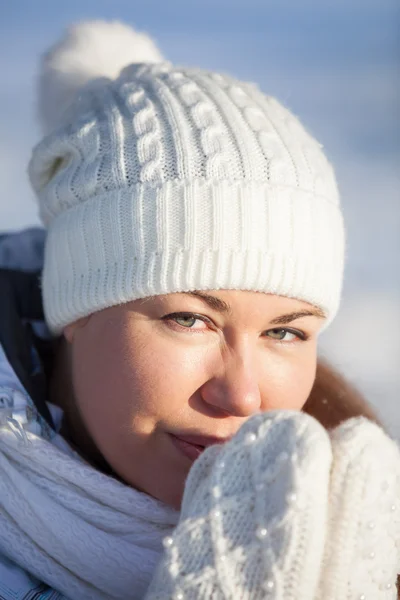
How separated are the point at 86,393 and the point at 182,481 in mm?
250

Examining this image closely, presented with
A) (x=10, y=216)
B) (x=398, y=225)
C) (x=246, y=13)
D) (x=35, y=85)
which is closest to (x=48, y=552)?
(x=35, y=85)

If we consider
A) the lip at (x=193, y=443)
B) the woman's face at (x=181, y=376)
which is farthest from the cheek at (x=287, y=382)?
the lip at (x=193, y=443)

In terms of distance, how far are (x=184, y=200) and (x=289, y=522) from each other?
61 centimetres

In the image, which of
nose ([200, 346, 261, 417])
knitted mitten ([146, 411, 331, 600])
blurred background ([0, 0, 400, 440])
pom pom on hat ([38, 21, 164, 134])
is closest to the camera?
knitted mitten ([146, 411, 331, 600])

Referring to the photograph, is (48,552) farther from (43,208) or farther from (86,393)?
(43,208)

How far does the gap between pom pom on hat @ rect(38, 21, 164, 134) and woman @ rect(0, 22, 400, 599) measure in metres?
0.39

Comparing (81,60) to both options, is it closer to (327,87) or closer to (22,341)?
(22,341)

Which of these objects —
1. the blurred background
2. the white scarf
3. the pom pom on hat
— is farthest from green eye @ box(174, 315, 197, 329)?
the blurred background

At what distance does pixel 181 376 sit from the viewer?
1235 mm

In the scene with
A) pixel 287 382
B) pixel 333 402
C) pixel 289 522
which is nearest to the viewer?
pixel 289 522

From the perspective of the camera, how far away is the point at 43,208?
1.60 meters

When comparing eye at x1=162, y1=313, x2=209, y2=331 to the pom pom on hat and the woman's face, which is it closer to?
the woman's face

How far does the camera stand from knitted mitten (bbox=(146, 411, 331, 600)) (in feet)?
3.03

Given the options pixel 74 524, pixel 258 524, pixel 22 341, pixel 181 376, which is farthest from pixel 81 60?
pixel 258 524
